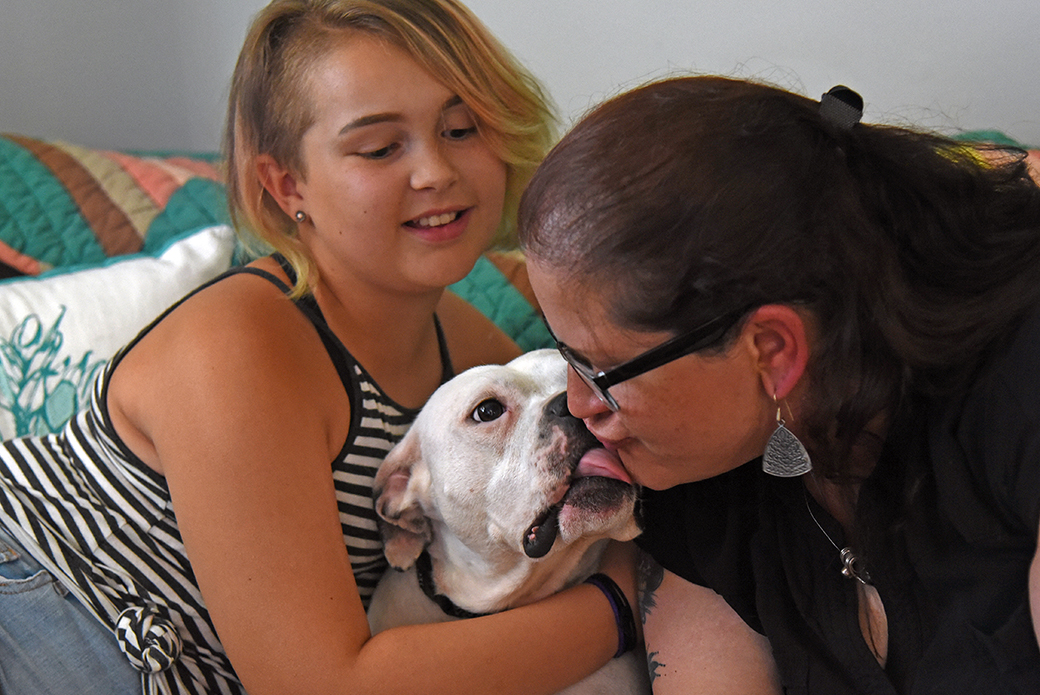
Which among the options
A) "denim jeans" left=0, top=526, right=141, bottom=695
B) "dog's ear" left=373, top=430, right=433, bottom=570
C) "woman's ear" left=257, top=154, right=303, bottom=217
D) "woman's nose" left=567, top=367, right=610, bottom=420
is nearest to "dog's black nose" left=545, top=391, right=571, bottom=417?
"woman's nose" left=567, top=367, right=610, bottom=420

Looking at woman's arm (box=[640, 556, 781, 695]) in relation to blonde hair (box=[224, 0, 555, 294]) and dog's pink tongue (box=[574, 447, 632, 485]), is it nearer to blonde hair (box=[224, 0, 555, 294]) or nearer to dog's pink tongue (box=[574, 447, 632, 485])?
dog's pink tongue (box=[574, 447, 632, 485])

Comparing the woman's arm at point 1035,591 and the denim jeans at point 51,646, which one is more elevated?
the woman's arm at point 1035,591

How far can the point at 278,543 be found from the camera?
1266 mm

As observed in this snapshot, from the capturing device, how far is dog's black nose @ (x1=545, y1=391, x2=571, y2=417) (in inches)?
52.4

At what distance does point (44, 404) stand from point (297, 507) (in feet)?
3.15

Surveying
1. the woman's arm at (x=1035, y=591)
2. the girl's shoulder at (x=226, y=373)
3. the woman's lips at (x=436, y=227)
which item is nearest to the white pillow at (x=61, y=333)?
the girl's shoulder at (x=226, y=373)

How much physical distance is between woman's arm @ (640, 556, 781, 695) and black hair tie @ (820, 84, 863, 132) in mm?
726

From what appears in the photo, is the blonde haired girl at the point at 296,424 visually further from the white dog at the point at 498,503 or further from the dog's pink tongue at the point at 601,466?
the dog's pink tongue at the point at 601,466

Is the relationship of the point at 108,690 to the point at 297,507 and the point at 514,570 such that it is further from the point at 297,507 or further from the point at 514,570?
the point at 514,570

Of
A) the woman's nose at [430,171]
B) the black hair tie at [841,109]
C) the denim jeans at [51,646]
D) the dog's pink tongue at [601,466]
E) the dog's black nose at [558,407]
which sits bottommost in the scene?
the denim jeans at [51,646]

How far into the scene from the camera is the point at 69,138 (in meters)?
3.00

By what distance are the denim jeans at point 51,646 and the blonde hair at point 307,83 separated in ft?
2.03

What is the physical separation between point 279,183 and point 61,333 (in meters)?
0.73

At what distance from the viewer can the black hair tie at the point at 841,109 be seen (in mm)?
1026
